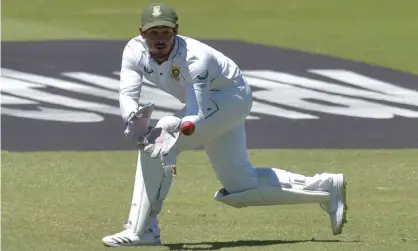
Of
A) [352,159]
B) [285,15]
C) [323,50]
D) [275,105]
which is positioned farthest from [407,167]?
[285,15]

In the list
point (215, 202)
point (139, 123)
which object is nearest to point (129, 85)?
point (139, 123)

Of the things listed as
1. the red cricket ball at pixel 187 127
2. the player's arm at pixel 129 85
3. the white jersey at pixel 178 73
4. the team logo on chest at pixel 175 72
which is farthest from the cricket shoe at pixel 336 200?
the player's arm at pixel 129 85

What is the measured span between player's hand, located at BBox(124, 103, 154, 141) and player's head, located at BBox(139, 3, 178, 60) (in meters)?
0.37

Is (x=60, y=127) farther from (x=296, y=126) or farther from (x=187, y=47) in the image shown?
(x=187, y=47)

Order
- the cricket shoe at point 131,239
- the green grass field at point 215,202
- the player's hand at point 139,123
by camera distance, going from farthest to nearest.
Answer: the green grass field at point 215,202, the cricket shoe at point 131,239, the player's hand at point 139,123

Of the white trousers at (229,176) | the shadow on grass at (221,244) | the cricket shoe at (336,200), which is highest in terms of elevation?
the white trousers at (229,176)

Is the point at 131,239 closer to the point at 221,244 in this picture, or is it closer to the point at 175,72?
the point at 221,244

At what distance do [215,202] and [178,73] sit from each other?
8.80ft

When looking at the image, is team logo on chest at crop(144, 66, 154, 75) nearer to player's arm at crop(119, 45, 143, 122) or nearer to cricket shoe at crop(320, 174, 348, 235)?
player's arm at crop(119, 45, 143, 122)

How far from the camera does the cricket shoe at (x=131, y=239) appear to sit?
8.41m

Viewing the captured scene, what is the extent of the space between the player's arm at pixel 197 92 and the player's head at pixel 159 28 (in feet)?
0.70

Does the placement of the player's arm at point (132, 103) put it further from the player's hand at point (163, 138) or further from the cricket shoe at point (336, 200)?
the cricket shoe at point (336, 200)

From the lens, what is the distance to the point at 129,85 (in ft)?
26.5

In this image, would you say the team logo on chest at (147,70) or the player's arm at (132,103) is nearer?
the player's arm at (132,103)
